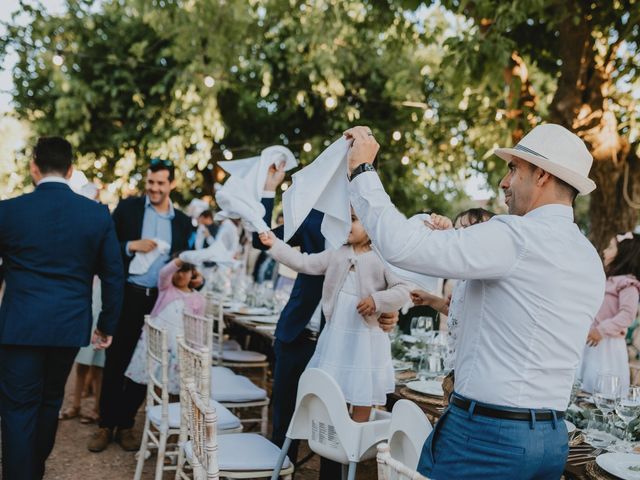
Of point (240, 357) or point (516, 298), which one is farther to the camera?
point (240, 357)

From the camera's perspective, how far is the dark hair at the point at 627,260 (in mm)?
5109

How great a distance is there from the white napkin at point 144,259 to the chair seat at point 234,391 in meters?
0.95

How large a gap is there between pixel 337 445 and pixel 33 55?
8830 mm

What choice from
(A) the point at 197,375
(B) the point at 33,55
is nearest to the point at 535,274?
(A) the point at 197,375

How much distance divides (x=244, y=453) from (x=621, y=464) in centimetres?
168

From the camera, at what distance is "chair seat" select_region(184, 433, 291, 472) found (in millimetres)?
3045

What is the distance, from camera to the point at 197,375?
3199 mm

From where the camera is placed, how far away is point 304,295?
12.7 feet

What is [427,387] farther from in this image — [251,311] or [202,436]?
[251,311]

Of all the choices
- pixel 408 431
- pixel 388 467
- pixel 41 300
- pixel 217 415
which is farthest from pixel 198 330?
pixel 388 467

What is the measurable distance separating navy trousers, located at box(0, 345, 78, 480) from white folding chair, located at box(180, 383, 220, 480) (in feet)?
3.45

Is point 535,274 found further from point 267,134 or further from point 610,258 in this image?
point 267,134

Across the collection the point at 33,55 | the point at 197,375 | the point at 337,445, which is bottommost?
the point at 337,445

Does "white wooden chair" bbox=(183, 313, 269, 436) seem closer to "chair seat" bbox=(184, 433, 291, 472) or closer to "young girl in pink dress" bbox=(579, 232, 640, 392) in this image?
"chair seat" bbox=(184, 433, 291, 472)
